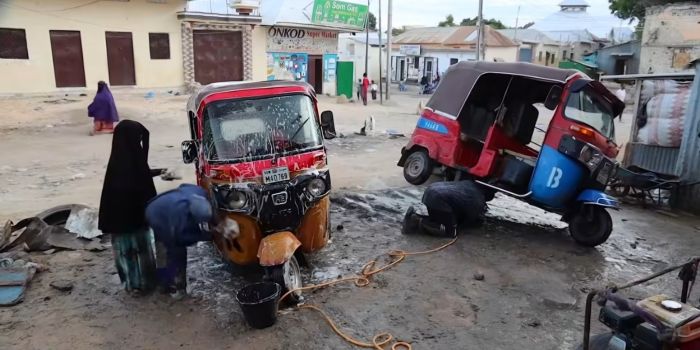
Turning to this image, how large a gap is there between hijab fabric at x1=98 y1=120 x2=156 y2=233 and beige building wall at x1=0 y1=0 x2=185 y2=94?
17122 millimetres

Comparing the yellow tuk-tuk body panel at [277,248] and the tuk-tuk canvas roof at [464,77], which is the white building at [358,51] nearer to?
the tuk-tuk canvas roof at [464,77]

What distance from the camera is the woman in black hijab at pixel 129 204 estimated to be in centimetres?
488

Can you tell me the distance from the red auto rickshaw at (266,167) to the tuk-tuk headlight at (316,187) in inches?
0.4

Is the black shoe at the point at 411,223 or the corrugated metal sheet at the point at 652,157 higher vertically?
the corrugated metal sheet at the point at 652,157

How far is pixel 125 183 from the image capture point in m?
4.89

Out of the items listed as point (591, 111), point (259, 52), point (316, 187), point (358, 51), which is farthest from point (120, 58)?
point (358, 51)

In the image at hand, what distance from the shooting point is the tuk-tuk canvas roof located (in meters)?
7.12

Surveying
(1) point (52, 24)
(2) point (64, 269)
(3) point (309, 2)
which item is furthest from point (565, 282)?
(3) point (309, 2)

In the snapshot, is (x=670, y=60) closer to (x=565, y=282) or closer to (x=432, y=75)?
(x=432, y=75)

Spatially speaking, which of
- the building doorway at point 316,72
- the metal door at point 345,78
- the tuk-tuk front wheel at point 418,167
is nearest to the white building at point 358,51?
the metal door at point 345,78

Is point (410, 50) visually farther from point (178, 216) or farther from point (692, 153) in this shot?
point (178, 216)

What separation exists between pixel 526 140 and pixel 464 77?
57.1 inches

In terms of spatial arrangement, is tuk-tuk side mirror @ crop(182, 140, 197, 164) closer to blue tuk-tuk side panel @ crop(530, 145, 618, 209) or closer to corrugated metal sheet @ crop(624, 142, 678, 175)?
blue tuk-tuk side panel @ crop(530, 145, 618, 209)

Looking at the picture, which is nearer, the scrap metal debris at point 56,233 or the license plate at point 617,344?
the license plate at point 617,344
